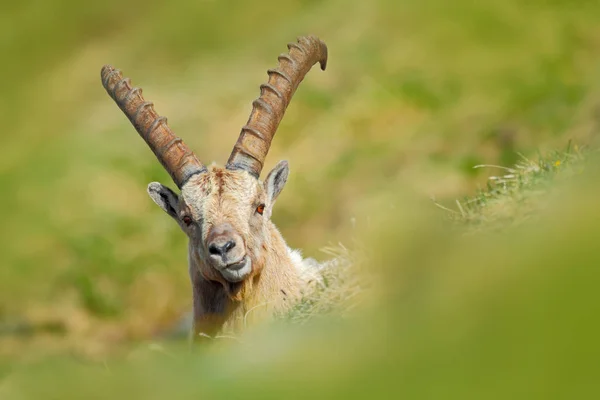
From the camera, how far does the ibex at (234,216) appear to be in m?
13.5

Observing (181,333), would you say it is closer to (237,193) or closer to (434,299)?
(237,193)

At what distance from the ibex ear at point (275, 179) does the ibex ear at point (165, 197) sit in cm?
149

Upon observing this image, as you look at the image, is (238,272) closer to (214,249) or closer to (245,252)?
(245,252)

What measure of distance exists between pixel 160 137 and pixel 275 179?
1975 mm

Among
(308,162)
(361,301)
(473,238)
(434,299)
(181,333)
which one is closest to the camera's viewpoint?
(434,299)

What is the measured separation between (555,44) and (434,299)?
33.3 meters

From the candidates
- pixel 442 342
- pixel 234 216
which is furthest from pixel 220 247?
pixel 442 342

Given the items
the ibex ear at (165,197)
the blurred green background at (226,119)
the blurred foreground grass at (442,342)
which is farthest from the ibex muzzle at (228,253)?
the blurred foreground grass at (442,342)

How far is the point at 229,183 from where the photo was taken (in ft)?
46.6

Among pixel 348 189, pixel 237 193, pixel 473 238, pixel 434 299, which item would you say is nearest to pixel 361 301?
pixel 473 238

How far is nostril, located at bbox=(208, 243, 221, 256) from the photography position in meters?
12.9

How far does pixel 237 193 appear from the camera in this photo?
1409 cm

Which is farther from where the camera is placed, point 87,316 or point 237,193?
point 87,316

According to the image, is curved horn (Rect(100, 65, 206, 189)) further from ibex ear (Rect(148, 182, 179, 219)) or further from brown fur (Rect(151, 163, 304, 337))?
brown fur (Rect(151, 163, 304, 337))
